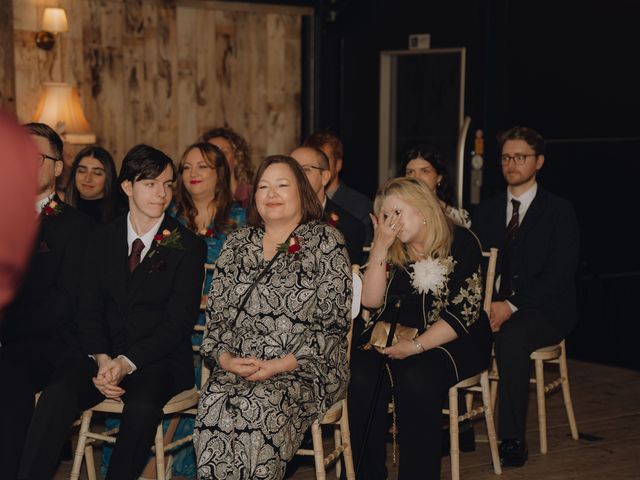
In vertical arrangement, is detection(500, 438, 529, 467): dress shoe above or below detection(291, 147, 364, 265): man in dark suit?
below

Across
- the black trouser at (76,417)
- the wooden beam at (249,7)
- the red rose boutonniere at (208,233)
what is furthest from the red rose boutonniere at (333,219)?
the wooden beam at (249,7)

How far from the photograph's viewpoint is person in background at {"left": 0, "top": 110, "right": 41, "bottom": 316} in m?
1.01

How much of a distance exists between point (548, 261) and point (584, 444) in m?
0.85

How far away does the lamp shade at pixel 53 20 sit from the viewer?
5.73m

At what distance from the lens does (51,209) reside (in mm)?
3578

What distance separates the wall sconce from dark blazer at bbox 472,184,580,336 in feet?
10.0

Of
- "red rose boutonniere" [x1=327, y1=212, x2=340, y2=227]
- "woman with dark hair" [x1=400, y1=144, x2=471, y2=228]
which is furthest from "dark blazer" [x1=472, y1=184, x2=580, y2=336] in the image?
"red rose boutonniere" [x1=327, y1=212, x2=340, y2=227]

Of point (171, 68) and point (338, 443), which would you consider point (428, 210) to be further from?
point (171, 68)

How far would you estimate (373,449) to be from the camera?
365 centimetres

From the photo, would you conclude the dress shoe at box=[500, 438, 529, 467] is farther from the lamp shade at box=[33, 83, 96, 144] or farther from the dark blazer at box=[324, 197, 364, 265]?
the lamp shade at box=[33, 83, 96, 144]

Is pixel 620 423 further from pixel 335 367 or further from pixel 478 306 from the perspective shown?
pixel 335 367

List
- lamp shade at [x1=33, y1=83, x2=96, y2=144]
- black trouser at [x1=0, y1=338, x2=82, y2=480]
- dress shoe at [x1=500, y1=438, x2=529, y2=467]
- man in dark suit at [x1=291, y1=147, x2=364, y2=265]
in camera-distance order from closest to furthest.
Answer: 1. black trouser at [x1=0, y1=338, x2=82, y2=480]
2. dress shoe at [x1=500, y1=438, x2=529, y2=467]
3. man in dark suit at [x1=291, y1=147, x2=364, y2=265]
4. lamp shade at [x1=33, y1=83, x2=96, y2=144]

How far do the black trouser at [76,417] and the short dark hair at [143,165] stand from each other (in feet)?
2.40

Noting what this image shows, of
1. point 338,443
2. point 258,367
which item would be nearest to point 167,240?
point 258,367
